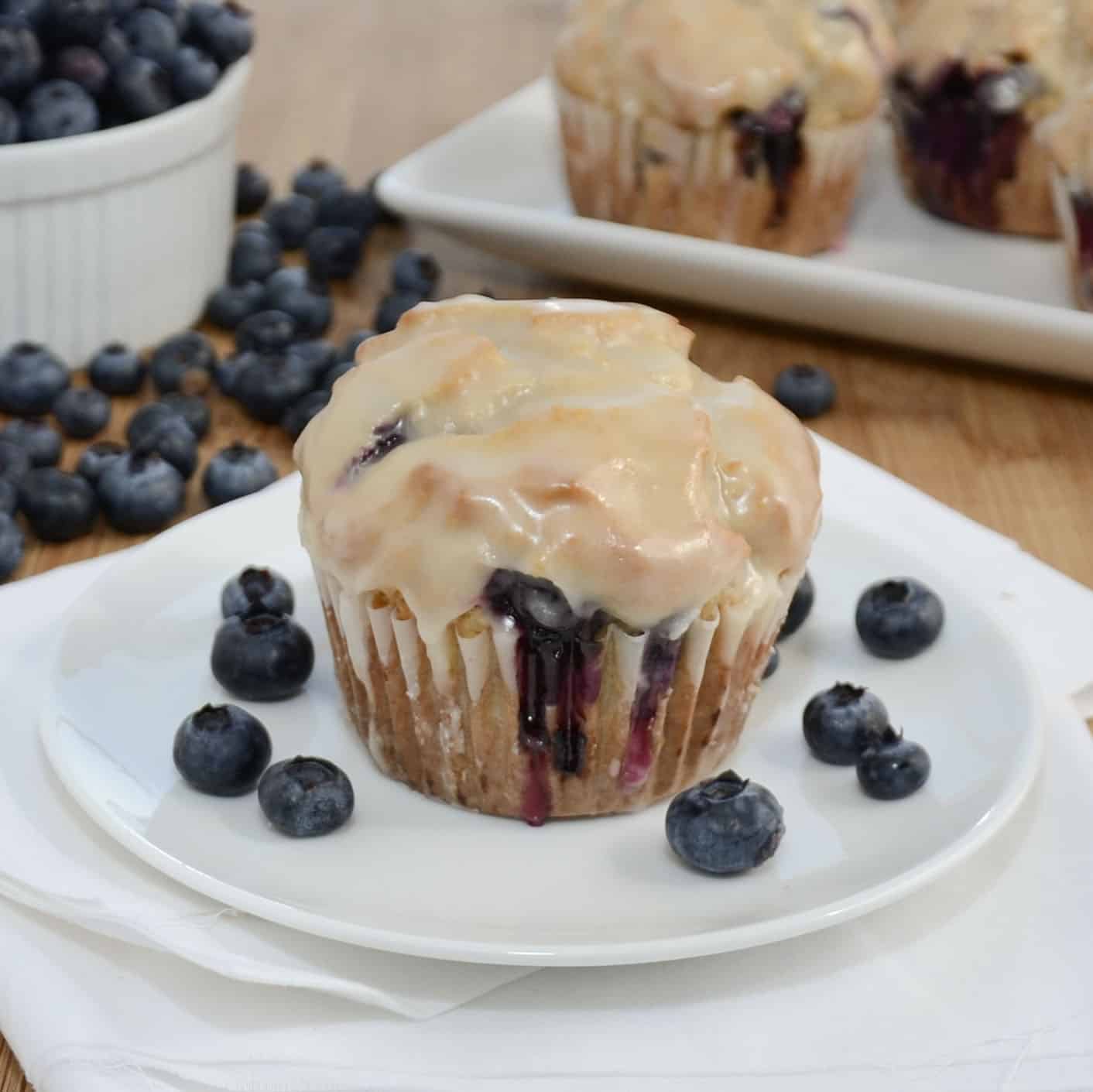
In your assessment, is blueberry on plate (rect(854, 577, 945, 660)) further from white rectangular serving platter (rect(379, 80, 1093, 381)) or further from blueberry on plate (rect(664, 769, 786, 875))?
white rectangular serving platter (rect(379, 80, 1093, 381))

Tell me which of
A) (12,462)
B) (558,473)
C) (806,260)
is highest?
(558,473)

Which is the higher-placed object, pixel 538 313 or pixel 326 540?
pixel 538 313

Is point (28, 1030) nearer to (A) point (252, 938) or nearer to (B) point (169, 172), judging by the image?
(A) point (252, 938)

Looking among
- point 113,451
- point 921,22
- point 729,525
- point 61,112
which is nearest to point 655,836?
point 729,525

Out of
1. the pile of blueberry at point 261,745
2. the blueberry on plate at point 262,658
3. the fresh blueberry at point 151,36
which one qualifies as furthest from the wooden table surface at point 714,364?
the fresh blueberry at point 151,36

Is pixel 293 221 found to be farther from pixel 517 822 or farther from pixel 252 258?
pixel 517 822

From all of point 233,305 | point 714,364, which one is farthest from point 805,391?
point 233,305
